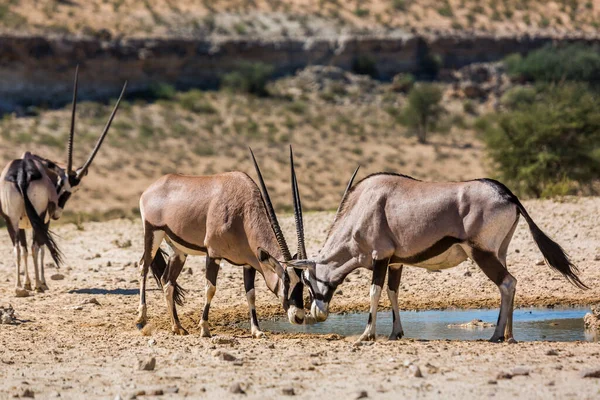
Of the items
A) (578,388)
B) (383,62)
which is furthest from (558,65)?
(578,388)

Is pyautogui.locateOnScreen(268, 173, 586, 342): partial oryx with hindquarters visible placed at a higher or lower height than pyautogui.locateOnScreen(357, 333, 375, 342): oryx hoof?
higher

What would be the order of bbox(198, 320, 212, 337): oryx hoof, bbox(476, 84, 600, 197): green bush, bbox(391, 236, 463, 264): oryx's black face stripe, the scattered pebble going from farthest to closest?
bbox(476, 84, 600, 197): green bush < the scattered pebble < bbox(198, 320, 212, 337): oryx hoof < bbox(391, 236, 463, 264): oryx's black face stripe

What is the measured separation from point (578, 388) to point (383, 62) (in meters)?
48.2

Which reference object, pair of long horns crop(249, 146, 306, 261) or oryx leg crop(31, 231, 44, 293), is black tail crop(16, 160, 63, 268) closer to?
oryx leg crop(31, 231, 44, 293)

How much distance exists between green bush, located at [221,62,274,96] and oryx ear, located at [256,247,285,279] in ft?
126

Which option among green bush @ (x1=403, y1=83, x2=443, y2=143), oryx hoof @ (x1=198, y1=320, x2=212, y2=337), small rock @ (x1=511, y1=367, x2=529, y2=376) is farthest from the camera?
green bush @ (x1=403, y1=83, x2=443, y2=143)

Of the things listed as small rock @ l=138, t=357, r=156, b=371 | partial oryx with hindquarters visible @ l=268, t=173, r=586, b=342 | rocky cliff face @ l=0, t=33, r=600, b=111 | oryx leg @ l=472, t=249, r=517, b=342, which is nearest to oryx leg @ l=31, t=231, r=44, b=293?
partial oryx with hindquarters visible @ l=268, t=173, r=586, b=342

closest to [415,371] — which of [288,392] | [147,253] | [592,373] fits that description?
[288,392]

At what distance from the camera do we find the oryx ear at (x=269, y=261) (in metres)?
9.73

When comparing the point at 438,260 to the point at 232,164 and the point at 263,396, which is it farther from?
the point at 232,164

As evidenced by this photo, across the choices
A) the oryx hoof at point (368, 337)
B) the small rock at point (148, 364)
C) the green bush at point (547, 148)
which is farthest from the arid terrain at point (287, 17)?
the small rock at point (148, 364)

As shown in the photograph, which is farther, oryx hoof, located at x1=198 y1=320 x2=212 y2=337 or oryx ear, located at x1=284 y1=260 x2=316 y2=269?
oryx hoof, located at x1=198 y1=320 x2=212 y2=337

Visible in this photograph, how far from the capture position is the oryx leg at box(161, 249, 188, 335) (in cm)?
1057

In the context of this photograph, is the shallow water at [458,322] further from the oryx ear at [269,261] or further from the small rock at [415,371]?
the small rock at [415,371]
